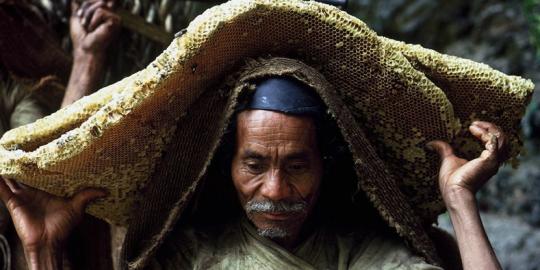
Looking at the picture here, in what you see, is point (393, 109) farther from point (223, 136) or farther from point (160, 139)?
point (160, 139)

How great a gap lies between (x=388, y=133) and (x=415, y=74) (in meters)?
0.20

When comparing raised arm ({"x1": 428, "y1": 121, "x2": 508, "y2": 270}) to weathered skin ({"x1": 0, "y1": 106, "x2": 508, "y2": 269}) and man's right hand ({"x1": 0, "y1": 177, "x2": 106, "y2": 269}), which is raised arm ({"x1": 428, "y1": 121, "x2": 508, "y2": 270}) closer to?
weathered skin ({"x1": 0, "y1": 106, "x2": 508, "y2": 269})

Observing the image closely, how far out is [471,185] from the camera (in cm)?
210

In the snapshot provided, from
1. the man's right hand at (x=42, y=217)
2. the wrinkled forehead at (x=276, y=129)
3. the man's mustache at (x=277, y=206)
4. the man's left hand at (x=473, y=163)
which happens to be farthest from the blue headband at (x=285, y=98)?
the man's right hand at (x=42, y=217)

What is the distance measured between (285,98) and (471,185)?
1.78 ft

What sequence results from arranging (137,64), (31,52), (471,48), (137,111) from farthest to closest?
(471,48)
(137,64)
(31,52)
(137,111)

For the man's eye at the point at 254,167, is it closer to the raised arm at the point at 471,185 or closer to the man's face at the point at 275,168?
the man's face at the point at 275,168

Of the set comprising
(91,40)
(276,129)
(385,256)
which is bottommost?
(385,256)

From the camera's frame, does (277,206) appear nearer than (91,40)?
Yes

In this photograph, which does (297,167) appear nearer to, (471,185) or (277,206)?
(277,206)

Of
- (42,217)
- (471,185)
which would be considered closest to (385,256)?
(471,185)

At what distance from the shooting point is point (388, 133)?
225 centimetres

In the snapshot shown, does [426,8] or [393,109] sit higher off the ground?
[426,8]

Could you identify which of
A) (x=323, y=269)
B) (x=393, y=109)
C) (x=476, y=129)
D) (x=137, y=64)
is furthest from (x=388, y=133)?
(x=137, y=64)
